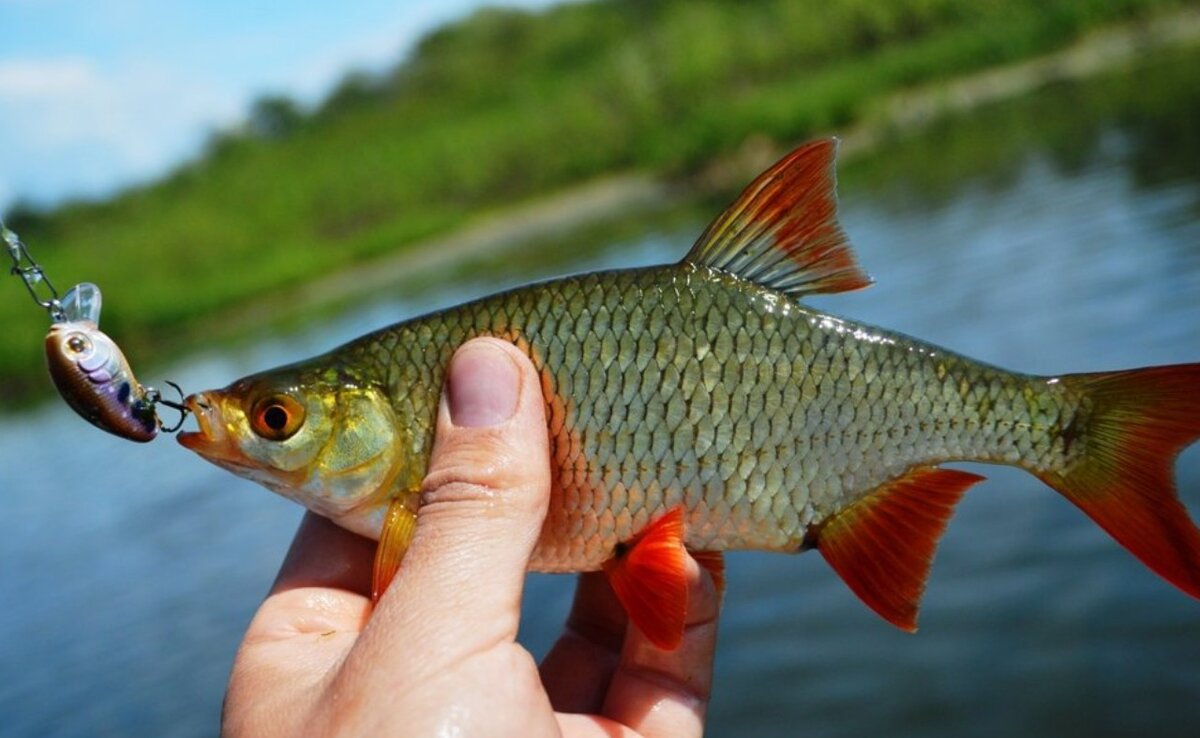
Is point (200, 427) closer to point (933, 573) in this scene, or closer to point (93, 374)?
point (93, 374)

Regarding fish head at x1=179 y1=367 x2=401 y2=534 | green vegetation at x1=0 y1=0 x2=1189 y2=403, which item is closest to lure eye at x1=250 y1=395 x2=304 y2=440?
fish head at x1=179 y1=367 x2=401 y2=534

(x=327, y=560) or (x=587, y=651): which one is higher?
(x=327, y=560)

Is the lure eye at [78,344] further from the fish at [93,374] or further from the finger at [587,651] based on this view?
the finger at [587,651]

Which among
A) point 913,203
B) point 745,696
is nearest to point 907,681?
point 745,696

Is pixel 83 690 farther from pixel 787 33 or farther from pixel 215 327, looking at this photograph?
pixel 787 33

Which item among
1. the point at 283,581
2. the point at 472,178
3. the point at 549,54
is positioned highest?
the point at 549,54

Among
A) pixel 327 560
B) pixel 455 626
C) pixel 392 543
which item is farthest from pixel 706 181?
pixel 455 626
